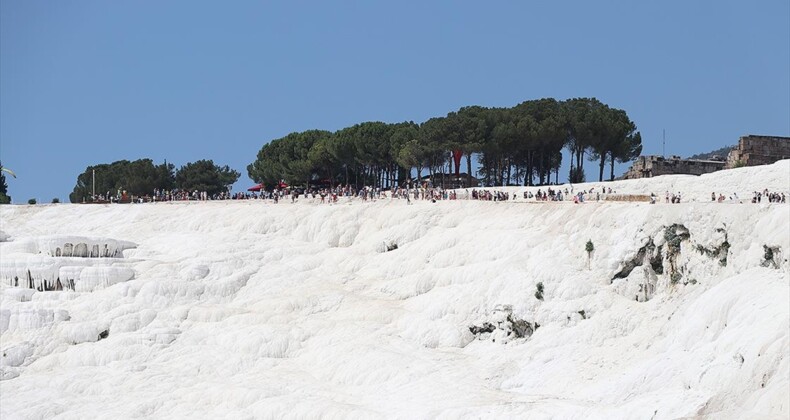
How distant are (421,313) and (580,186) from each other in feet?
80.5

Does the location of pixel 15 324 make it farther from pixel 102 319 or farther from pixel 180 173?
pixel 180 173

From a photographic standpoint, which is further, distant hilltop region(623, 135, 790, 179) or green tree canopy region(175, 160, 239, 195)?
green tree canopy region(175, 160, 239, 195)

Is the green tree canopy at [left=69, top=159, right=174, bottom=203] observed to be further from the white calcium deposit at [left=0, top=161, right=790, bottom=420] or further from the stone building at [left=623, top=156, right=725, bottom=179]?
the stone building at [left=623, top=156, right=725, bottom=179]

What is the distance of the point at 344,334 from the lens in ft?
162

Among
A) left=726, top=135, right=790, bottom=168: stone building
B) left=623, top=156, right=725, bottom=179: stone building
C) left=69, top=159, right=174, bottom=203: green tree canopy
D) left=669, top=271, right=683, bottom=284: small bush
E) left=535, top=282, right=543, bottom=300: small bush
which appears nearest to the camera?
left=669, top=271, right=683, bottom=284: small bush

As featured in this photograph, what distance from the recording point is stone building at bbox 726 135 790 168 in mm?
78250

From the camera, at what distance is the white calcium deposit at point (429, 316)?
122 feet

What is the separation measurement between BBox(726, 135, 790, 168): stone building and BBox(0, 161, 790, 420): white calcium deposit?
12564 millimetres

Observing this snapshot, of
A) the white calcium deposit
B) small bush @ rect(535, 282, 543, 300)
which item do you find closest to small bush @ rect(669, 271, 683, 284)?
the white calcium deposit

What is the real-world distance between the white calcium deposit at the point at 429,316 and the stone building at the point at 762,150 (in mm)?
12564

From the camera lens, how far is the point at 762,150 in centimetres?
7862

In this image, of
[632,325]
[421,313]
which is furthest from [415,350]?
[632,325]

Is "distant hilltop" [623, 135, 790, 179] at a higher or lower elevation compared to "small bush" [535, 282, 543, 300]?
higher

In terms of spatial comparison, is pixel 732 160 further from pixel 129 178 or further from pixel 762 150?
pixel 129 178
